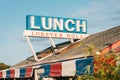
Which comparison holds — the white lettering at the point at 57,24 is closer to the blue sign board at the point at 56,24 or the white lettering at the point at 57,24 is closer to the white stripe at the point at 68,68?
the blue sign board at the point at 56,24

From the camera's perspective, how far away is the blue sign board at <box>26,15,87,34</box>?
2406 centimetres

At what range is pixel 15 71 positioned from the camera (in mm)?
23188

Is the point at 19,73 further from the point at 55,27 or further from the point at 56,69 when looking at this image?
the point at 56,69

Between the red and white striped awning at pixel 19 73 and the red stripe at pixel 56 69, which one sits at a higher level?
the red stripe at pixel 56 69

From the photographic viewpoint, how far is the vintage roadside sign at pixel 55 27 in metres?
23.9

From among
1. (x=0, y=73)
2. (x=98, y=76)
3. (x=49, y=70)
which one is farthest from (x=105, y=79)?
(x=0, y=73)

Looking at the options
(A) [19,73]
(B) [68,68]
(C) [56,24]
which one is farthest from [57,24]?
(B) [68,68]

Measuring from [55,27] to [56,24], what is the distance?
24 centimetres

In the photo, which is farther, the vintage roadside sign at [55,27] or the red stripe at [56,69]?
the vintage roadside sign at [55,27]

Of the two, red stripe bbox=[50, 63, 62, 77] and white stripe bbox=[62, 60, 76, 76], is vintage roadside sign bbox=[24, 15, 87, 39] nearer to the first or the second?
red stripe bbox=[50, 63, 62, 77]

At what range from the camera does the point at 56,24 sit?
2475 cm

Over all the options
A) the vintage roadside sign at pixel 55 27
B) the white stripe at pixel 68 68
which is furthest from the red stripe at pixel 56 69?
the vintage roadside sign at pixel 55 27

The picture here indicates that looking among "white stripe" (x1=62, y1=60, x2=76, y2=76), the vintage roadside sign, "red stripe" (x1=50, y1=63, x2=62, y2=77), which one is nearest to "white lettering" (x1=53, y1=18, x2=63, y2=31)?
the vintage roadside sign

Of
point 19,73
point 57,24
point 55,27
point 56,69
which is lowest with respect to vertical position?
point 19,73
